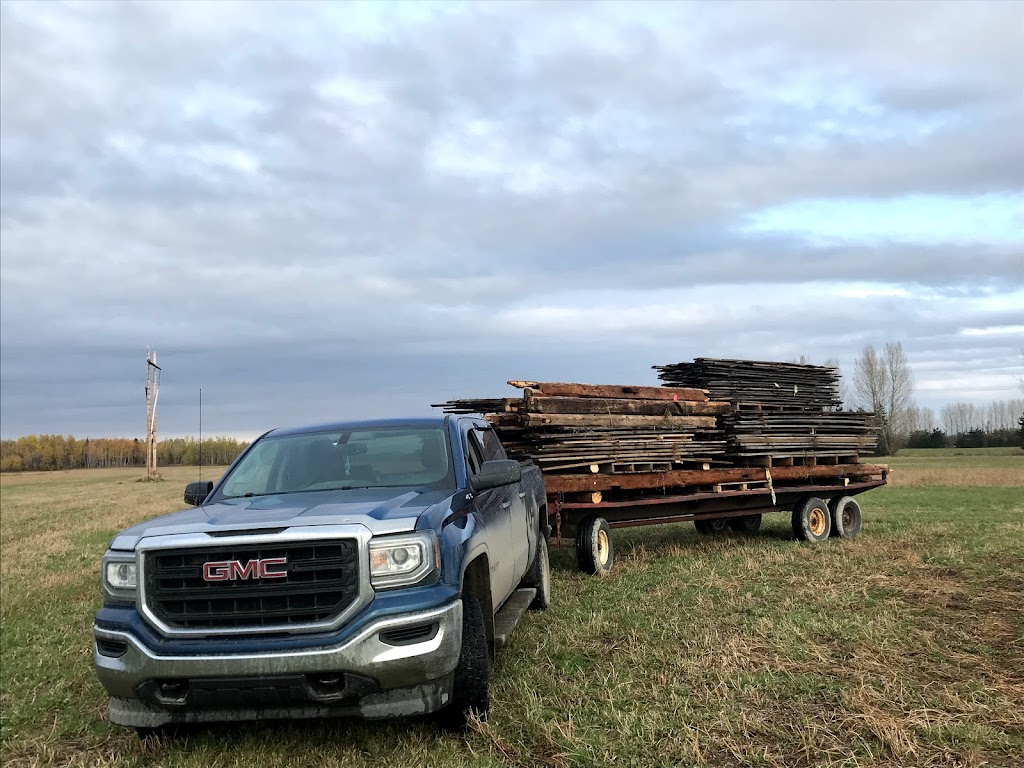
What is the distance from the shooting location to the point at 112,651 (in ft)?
13.5

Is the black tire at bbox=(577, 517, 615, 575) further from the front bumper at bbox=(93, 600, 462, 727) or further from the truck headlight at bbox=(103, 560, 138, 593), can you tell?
the truck headlight at bbox=(103, 560, 138, 593)

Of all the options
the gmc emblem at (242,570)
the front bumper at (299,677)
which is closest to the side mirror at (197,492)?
the front bumper at (299,677)

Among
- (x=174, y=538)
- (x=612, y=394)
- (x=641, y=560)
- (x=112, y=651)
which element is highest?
(x=612, y=394)

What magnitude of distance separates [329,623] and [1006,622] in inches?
231

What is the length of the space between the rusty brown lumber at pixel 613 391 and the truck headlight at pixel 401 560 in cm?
605

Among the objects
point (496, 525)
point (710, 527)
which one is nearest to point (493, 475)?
point (496, 525)

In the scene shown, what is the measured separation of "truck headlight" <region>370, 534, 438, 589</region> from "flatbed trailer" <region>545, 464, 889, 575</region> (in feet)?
18.8

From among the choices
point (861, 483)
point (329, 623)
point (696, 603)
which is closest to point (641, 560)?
point (696, 603)

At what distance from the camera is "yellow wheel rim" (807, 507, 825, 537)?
1260cm

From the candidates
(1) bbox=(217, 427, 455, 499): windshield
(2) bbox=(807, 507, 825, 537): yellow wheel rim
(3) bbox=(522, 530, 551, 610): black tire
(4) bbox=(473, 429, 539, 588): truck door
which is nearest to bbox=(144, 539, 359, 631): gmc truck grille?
(1) bbox=(217, 427, 455, 499): windshield

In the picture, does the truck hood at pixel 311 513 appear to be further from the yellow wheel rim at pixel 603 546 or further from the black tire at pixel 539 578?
the yellow wheel rim at pixel 603 546

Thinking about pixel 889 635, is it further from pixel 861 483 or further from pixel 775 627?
pixel 861 483

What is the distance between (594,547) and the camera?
9789 mm

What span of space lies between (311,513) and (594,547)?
6.11 m
